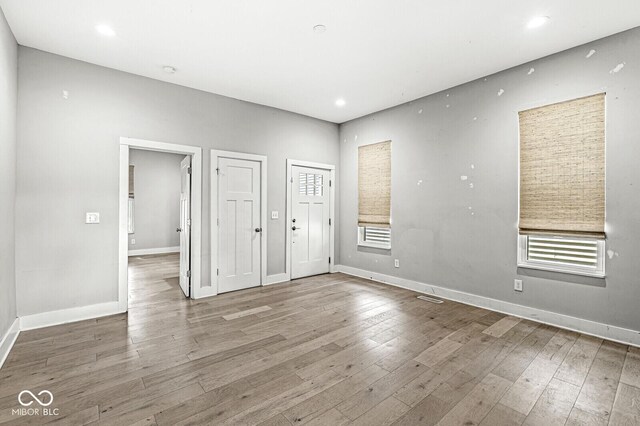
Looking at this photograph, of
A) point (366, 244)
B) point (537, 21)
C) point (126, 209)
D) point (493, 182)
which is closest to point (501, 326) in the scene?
point (493, 182)

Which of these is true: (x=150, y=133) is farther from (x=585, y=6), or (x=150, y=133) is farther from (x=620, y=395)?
(x=620, y=395)

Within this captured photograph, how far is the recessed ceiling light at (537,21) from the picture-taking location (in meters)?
2.71

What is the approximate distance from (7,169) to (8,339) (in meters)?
1.53

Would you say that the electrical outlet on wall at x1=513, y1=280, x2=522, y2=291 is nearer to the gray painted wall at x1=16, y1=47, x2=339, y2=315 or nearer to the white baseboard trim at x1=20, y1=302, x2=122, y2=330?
the gray painted wall at x1=16, y1=47, x2=339, y2=315

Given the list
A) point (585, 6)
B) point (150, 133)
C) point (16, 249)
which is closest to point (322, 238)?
point (150, 133)

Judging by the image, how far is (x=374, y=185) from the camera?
537 cm

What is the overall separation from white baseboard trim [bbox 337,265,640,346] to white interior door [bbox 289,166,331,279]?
A: 135cm

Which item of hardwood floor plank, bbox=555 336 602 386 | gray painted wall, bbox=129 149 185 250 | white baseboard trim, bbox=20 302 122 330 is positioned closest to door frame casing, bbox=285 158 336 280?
white baseboard trim, bbox=20 302 122 330

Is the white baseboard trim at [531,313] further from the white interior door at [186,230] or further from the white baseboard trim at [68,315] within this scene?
the white baseboard trim at [68,315]

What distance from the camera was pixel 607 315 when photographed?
9.81 ft

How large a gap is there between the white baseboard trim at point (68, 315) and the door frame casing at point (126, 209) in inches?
4.7

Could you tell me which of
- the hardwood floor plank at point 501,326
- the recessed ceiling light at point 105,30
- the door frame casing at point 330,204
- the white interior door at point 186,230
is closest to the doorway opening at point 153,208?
the white interior door at point 186,230

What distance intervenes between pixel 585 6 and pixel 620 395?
3023 millimetres

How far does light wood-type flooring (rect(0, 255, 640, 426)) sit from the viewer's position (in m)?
1.91
